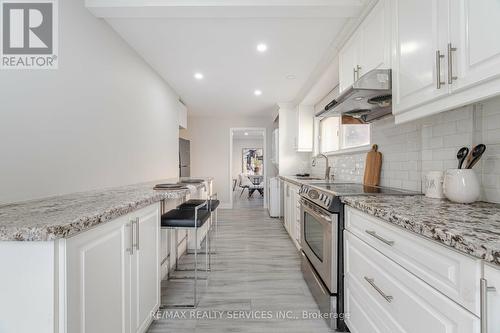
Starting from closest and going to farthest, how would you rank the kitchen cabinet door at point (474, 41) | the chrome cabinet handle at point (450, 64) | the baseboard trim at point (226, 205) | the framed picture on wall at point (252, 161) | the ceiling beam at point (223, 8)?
1. the kitchen cabinet door at point (474, 41)
2. the chrome cabinet handle at point (450, 64)
3. the ceiling beam at point (223, 8)
4. the baseboard trim at point (226, 205)
5. the framed picture on wall at point (252, 161)

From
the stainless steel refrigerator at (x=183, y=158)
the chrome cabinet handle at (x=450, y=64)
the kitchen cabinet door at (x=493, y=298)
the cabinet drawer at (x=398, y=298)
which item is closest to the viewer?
the kitchen cabinet door at (x=493, y=298)

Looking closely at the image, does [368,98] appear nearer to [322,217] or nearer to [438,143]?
[438,143]

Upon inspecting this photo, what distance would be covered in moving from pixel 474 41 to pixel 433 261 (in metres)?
0.86

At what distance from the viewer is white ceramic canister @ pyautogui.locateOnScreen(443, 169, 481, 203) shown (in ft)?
3.76

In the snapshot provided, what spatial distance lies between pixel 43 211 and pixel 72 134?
2.75 feet

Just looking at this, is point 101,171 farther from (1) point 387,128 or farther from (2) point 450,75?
(1) point 387,128

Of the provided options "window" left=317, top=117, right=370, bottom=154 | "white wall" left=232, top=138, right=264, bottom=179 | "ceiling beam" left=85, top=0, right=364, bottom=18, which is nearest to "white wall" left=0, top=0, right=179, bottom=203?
"ceiling beam" left=85, top=0, right=364, bottom=18

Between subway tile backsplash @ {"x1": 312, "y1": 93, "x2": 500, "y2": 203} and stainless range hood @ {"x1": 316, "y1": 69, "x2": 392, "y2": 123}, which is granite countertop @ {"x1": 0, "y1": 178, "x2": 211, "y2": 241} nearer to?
stainless range hood @ {"x1": 316, "y1": 69, "x2": 392, "y2": 123}

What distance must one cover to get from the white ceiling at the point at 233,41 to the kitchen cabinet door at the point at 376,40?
0.20 metres

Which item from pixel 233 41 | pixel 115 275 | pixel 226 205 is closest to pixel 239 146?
pixel 226 205

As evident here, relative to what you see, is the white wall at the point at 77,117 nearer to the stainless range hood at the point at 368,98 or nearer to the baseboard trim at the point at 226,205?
the stainless range hood at the point at 368,98

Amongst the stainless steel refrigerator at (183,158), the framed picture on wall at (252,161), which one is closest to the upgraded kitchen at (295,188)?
the stainless steel refrigerator at (183,158)

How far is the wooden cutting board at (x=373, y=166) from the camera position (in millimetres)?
2132

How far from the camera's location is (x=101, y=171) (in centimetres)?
195
